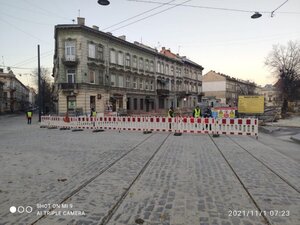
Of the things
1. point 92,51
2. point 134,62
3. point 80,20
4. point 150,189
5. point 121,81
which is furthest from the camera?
point 134,62

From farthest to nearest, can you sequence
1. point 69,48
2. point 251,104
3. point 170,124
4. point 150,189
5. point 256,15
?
point 69,48 → point 251,104 → point 170,124 → point 256,15 → point 150,189

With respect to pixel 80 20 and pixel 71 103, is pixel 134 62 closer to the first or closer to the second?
pixel 80 20

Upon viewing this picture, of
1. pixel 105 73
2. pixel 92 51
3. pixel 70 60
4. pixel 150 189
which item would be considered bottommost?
pixel 150 189

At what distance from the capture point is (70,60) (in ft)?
99.9

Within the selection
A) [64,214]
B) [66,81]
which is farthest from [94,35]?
[64,214]

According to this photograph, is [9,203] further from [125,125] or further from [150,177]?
[125,125]

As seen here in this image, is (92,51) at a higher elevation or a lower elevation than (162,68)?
lower

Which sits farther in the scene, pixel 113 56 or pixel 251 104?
pixel 113 56

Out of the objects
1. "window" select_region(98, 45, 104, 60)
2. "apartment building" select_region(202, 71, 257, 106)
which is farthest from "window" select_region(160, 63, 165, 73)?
"apartment building" select_region(202, 71, 257, 106)


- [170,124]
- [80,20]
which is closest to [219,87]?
[80,20]

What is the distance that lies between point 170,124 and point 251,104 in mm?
12543

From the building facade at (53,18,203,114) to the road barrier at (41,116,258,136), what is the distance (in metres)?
13.3

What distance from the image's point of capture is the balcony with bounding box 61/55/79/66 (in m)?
30.3

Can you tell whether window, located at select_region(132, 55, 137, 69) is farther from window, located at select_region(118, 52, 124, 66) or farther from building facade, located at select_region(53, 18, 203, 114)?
window, located at select_region(118, 52, 124, 66)
